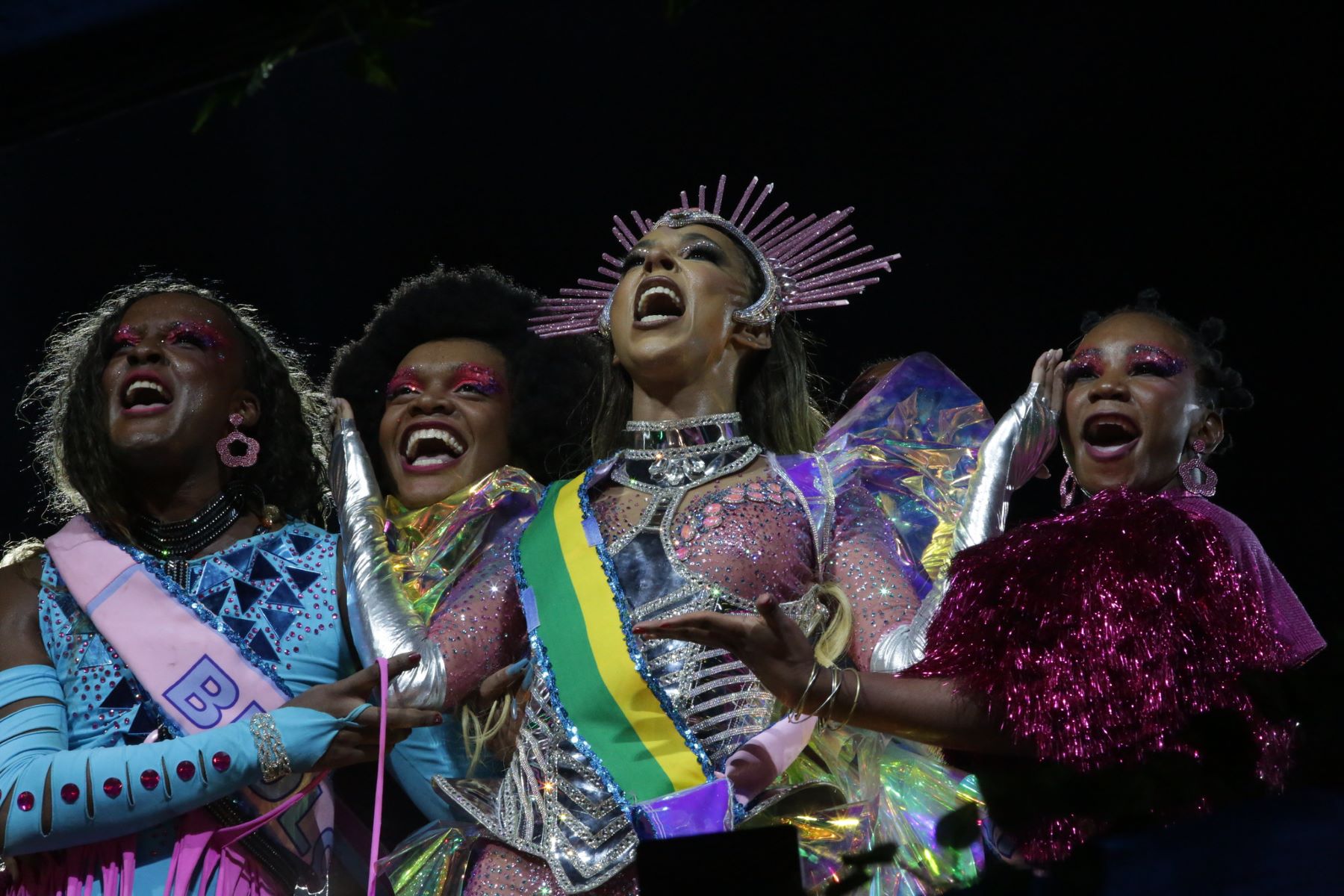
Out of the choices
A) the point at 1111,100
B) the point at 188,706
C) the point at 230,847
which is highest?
the point at 1111,100

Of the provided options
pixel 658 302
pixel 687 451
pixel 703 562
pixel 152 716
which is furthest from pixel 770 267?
pixel 152 716

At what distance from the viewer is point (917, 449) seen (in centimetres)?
368

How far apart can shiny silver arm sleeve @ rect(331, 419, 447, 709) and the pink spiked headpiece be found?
1.78 feet

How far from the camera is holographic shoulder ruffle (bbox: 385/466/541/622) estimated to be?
3648mm

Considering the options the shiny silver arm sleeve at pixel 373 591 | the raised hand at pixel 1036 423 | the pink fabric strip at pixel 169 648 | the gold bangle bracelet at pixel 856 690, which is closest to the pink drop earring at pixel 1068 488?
the raised hand at pixel 1036 423

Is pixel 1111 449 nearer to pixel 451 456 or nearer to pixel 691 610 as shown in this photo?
pixel 691 610

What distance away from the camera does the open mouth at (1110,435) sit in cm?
326

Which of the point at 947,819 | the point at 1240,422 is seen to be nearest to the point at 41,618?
the point at 947,819

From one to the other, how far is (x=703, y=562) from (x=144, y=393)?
1.18m

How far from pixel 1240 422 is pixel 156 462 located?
229 centimetres

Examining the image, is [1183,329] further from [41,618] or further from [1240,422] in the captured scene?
[41,618]

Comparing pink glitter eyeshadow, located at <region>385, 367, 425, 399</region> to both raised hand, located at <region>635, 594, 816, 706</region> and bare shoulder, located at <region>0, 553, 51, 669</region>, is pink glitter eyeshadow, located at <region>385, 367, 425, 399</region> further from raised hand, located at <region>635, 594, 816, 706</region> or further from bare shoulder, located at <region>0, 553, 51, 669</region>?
raised hand, located at <region>635, 594, 816, 706</region>

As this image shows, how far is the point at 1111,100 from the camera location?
404 centimetres

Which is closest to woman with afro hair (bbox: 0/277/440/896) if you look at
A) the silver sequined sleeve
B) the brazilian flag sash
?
the brazilian flag sash
